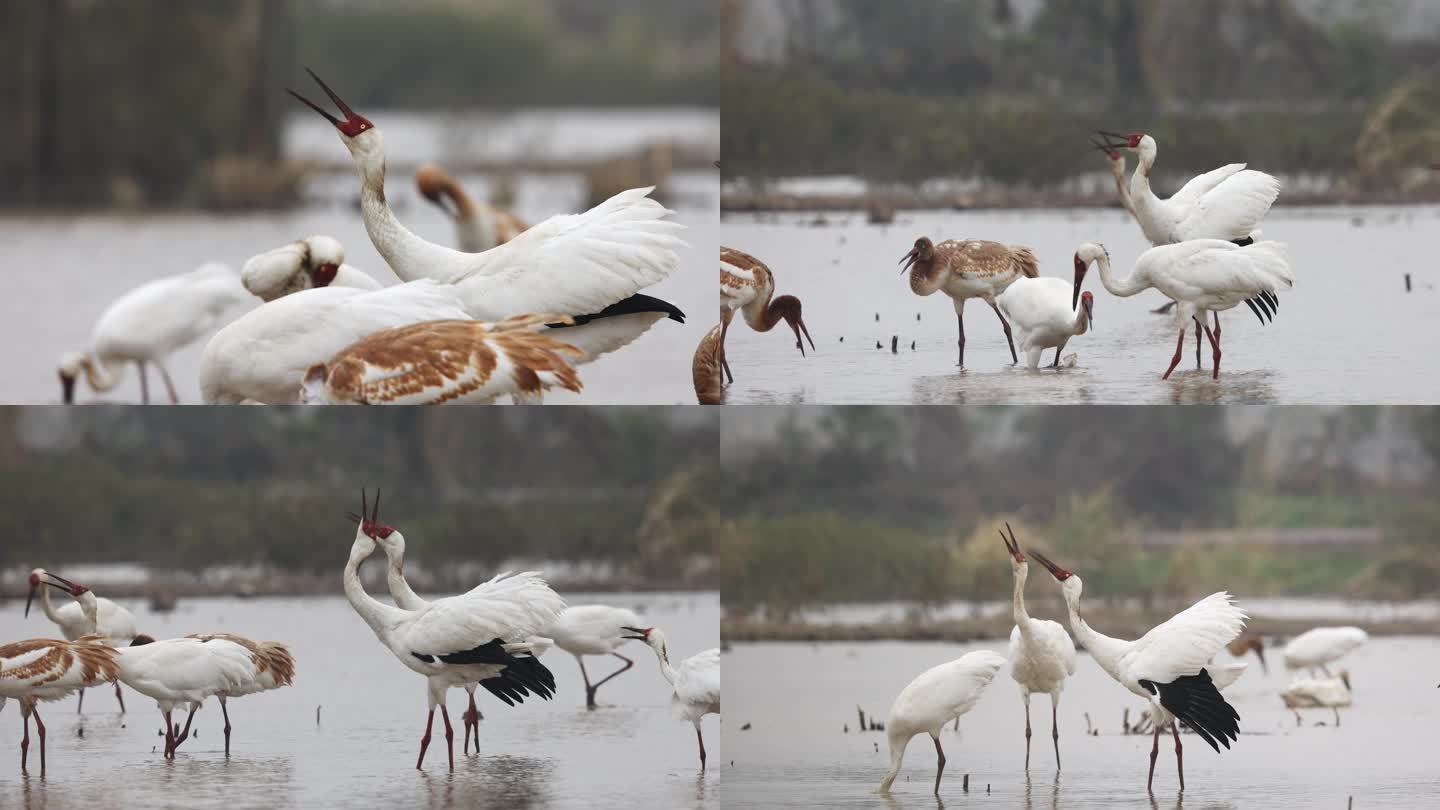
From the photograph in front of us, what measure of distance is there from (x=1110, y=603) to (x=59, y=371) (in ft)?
18.1

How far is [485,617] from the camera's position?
6.60 meters

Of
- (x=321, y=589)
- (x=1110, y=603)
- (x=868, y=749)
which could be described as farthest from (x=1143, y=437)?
(x=321, y=589)

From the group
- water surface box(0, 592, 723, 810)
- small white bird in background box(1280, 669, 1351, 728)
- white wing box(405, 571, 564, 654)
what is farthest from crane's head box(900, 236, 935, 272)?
small white bird in background box(1280, 669, 1351, 728)

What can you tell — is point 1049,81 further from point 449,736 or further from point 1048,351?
point 449,736

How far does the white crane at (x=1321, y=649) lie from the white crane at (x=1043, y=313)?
4372 mm

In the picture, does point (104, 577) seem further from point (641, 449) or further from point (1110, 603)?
point (1110, 603)

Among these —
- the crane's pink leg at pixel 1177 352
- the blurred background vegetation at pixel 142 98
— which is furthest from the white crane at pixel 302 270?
the blurred background vegetation at pixel 142 98

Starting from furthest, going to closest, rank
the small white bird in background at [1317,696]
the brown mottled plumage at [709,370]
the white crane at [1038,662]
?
the small white bird in background at [1317,696], the white crane at [1038,662], the brown mottled plumage at [709,370]

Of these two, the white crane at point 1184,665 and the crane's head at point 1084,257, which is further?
the white crane at point 1184,665

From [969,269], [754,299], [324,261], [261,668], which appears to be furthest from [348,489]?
[969,269]

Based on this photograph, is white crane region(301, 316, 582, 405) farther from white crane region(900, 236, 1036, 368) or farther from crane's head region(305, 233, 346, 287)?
white crane region(900, 236, 1036, 368)

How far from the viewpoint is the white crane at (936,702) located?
7121 mm

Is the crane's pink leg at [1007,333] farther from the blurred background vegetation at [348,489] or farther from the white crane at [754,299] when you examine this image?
the blurred background vegetation at [348,489]

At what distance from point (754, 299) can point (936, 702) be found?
4.95 ft
